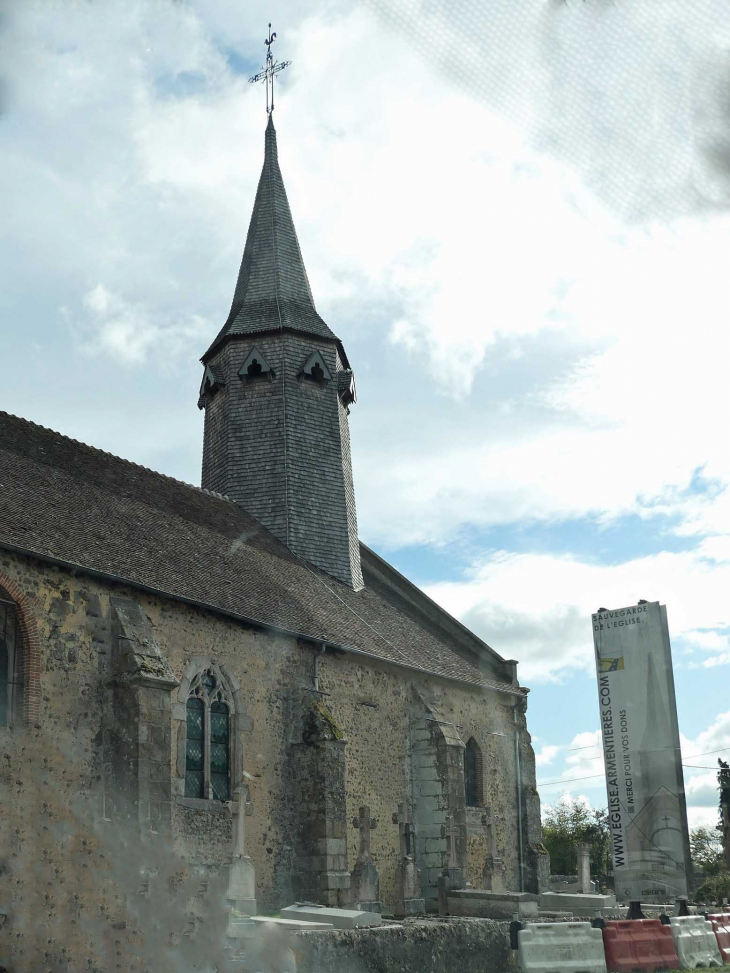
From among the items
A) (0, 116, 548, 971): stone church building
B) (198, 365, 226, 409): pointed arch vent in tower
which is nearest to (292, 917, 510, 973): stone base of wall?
(0, 116, 548, 971): stone church building

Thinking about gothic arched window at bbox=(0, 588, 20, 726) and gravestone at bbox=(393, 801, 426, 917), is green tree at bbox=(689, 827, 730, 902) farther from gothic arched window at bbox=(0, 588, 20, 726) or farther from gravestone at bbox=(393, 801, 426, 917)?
gothic arched window at bbox=(0, 588, 20, 726)

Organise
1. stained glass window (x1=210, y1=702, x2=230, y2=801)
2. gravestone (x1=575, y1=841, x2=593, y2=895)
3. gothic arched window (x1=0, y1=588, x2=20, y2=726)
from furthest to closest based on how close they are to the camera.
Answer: gravestone (x1=575, y1=841, x2=593, y2=895), stained glass window (x1=210, y1=702, x2=230, y2=801), gothic arched window (x1=0, y1=588, x2=20, y2=726)

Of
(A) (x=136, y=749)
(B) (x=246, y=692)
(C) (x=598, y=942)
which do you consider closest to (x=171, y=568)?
(B) (x=246, y=692)

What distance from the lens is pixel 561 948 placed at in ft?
35.9

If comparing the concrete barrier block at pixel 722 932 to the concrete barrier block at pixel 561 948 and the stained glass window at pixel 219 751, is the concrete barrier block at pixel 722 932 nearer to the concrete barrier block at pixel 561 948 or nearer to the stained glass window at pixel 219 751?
the concrete barrier block at pixel 561 948

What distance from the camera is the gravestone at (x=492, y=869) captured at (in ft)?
68.8

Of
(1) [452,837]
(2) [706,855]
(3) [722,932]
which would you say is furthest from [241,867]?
(2) [706,855]

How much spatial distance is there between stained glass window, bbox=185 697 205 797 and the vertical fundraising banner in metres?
6.04

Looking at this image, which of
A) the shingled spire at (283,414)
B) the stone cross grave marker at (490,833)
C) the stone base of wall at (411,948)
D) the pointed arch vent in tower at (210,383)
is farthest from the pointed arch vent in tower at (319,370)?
the stone base of wall at (411,948)

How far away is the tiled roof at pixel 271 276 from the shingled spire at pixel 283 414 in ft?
0.11

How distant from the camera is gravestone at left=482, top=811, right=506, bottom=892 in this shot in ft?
68.8

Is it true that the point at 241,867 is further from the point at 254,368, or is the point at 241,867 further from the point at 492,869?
the point at 254,368

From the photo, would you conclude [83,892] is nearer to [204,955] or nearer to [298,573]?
[204,955]

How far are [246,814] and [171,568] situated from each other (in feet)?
13.1
